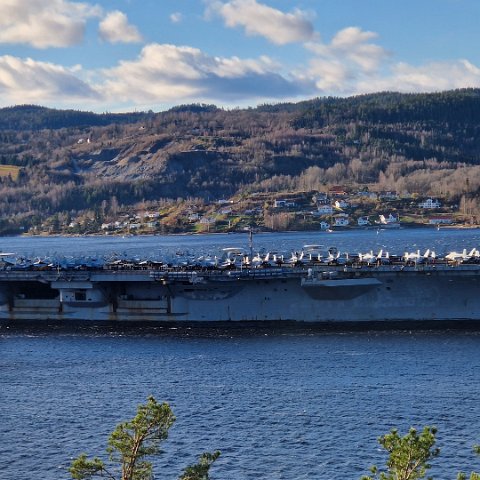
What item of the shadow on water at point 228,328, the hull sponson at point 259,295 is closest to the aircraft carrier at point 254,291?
the hull sponson at point 259,295

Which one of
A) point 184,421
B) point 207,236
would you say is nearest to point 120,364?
point 184,421

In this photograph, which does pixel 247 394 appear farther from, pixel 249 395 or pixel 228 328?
pixel 228 328

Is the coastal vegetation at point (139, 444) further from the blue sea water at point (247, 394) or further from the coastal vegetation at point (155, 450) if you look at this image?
the blue sea water at point (247, 394)

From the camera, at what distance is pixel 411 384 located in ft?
146

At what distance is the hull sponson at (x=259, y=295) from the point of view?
199 ft

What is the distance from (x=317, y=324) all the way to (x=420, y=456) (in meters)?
40.1

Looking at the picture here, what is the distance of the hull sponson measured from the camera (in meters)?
60.8

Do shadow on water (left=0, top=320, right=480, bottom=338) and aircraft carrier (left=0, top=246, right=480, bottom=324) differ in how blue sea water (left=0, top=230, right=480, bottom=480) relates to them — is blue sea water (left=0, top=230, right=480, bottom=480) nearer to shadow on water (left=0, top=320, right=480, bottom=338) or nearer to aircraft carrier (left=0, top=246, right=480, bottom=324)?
shadow on water (left=0, top=320, right=480, bottom=338)

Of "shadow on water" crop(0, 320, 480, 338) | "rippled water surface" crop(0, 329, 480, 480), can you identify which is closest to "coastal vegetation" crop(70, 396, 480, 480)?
"rippled water surface" crop(0, 329, 480, 480)

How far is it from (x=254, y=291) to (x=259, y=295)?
42 centimetres

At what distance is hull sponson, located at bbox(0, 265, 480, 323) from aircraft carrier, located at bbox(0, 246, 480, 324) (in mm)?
63

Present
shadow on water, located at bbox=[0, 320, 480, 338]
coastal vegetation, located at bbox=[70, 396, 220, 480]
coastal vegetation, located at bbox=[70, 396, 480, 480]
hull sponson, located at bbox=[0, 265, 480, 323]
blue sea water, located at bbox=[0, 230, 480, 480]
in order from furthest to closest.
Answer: hull sponson, located at bbox=[0, 265, 480, 323]
shadow on water, located at bbox=[0, 320, 480, 338]
blue sea water, located at bbox=[0, 230, 480, 480]
coastal vegetation, located at bbox=[70, 396, 220, 480]
coastal vegetation, located at bbox=[70, 396, 480, 480]

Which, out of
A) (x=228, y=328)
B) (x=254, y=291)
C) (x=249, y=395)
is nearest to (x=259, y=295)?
(x=254, y=291)

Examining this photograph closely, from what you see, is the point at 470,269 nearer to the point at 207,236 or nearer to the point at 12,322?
the point at 12,322
